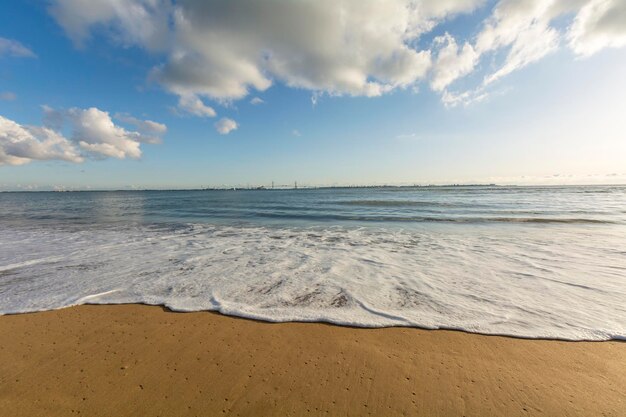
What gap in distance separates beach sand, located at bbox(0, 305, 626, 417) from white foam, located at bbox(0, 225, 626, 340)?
1.49 feet

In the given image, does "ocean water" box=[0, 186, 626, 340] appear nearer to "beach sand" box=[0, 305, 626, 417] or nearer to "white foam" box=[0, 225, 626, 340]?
"white foam" box=[0, 225, 626, 340]

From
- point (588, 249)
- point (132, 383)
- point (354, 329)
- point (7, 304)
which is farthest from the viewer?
point (588, 249)

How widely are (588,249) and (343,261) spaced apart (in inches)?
350

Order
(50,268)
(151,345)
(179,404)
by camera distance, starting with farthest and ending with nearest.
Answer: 1. (50,268)
2. (151,345)
3. (179,404)

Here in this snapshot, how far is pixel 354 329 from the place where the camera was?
4254 mm

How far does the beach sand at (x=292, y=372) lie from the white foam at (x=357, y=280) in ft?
1.49

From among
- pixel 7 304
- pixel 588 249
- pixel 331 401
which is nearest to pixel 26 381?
pixel 7 304

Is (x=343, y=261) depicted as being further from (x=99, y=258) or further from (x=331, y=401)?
(x=99, y=258)

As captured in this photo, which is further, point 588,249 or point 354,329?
point 588,249

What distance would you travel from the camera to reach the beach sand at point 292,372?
2781 millimetres

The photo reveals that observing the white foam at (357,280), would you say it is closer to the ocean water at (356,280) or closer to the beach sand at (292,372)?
the ocean water at (356,280)

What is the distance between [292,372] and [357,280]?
11.7ft

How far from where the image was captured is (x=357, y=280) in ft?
21.5

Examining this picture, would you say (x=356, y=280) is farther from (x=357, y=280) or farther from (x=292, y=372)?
(x=292, y=372)
